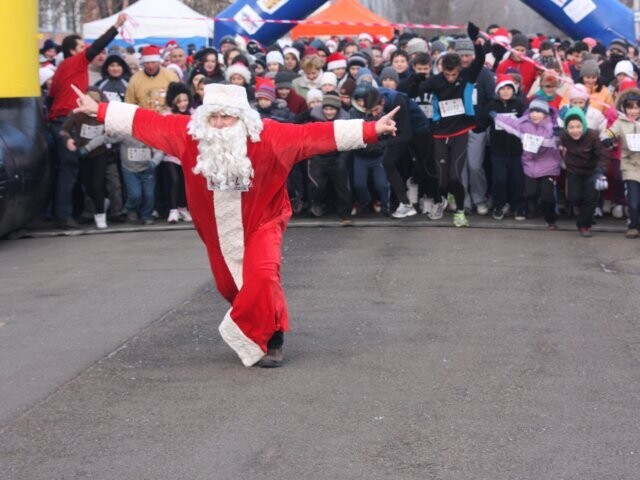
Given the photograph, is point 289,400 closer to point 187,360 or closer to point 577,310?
point 187,360

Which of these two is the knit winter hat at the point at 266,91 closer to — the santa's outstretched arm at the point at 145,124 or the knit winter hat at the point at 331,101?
the knit winter hat at the point at 331,101

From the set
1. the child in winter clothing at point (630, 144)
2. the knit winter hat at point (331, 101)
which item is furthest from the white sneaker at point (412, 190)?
the child in winter clothing at point (630, 144)

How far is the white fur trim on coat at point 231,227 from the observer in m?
7.32

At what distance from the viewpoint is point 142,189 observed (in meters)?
13.1

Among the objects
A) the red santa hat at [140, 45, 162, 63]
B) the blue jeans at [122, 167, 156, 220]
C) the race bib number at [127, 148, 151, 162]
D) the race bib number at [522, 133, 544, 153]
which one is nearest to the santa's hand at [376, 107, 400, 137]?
the race bib number at [522, 133, 544, 153]

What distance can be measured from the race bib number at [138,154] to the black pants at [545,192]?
3965 millimetres

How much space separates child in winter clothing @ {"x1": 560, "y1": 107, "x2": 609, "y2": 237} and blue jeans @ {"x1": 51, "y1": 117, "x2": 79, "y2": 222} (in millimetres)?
5071

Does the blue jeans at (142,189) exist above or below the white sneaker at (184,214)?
above

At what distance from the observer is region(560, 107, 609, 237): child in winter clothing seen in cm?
1187

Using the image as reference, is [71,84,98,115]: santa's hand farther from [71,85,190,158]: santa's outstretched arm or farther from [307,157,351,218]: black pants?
[307,157,351,218]: black pants

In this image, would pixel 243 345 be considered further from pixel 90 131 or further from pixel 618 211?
pixel 618 211

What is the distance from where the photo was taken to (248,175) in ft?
23.7

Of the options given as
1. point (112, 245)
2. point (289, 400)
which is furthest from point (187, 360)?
point (112, 245)

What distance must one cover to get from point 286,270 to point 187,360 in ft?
9.72
